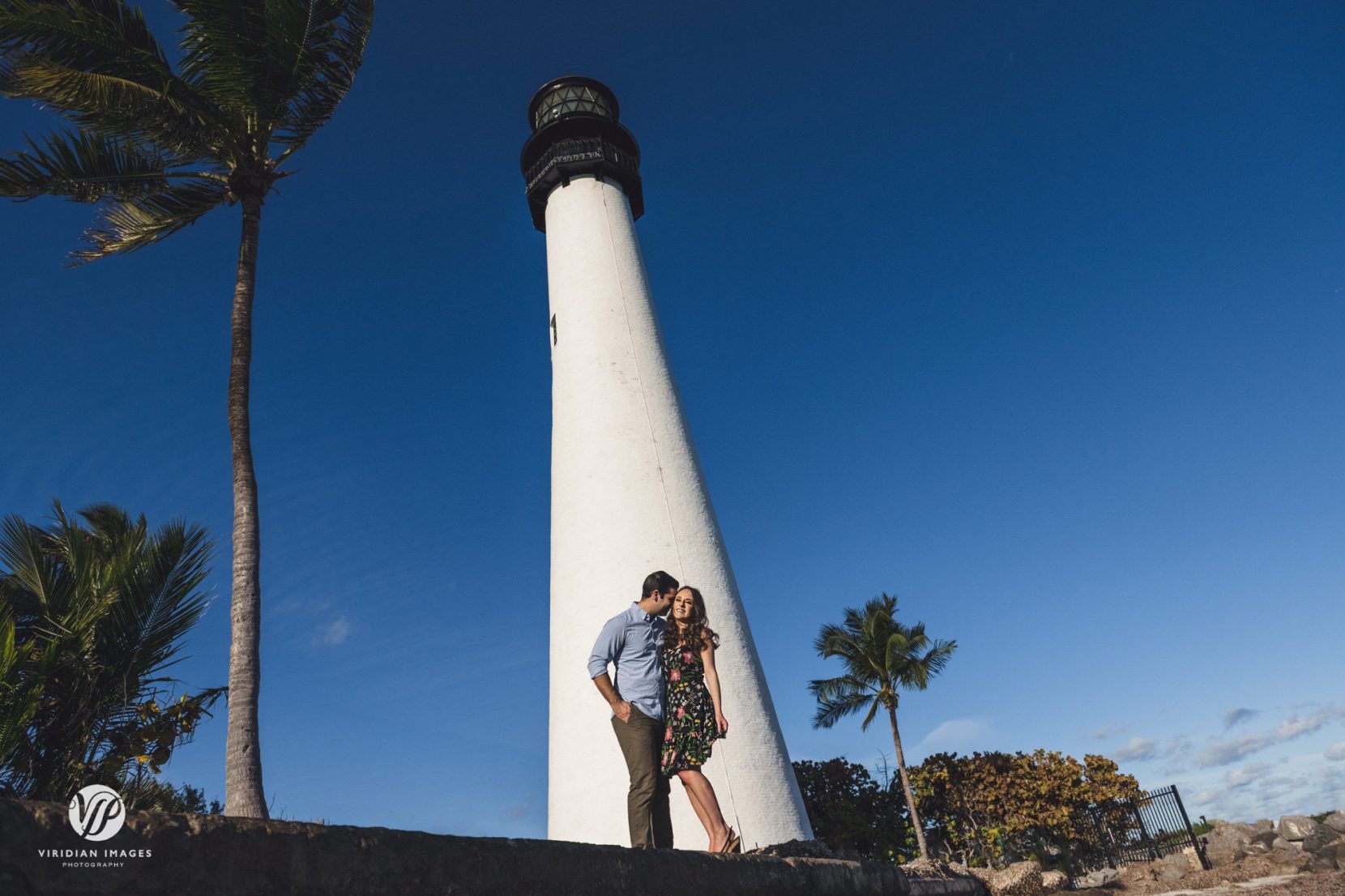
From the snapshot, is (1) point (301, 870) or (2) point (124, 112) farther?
(2) point (124, 112)

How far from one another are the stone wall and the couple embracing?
1.28 m

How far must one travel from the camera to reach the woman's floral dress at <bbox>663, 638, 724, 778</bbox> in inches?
178

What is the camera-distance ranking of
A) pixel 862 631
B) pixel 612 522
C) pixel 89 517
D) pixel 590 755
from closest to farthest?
pixel 590 755, pixel 89 517, pixel 612 522, pixel 862 631

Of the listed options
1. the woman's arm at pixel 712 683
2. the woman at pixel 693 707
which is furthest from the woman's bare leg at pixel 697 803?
the woman's arm at pixel 712 683

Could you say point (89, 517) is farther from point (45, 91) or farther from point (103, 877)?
point (103, 877)

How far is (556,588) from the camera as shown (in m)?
10.4

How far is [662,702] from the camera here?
15.1ft

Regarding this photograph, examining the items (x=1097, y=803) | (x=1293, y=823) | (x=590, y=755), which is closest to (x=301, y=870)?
(x=590, y=755)

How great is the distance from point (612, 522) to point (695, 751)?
5.90 m

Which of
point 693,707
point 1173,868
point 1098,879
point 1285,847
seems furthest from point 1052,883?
point 693,707

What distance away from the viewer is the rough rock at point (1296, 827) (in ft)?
39.5

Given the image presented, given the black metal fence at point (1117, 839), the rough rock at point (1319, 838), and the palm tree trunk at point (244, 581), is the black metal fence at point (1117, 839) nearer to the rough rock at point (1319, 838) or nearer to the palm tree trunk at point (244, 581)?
the rough rock at point (1319, 838)

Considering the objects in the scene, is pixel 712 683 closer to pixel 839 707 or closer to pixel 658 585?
pixel 658 585

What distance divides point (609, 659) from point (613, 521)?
575 centimetres
